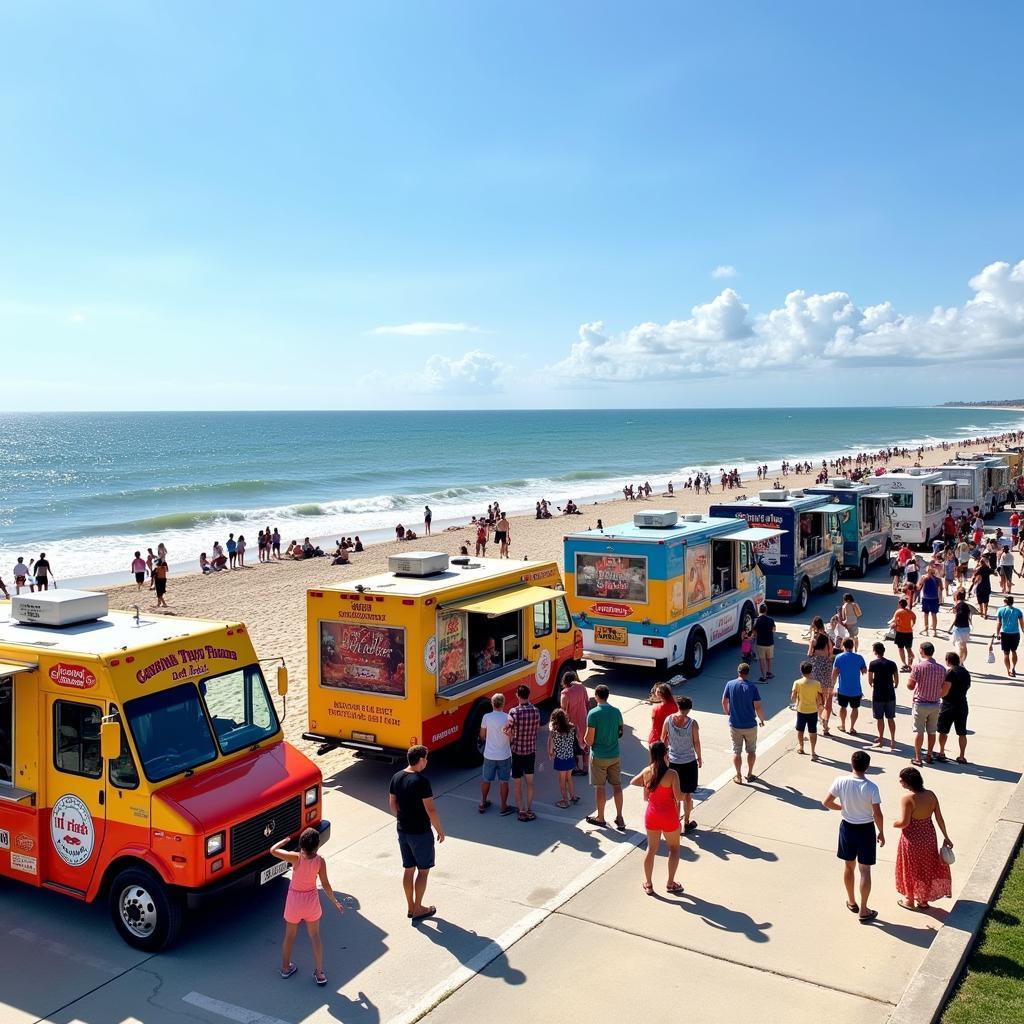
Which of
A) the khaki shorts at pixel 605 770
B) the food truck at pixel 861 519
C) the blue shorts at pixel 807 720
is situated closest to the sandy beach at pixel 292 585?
the khaki shorts at pixel 605 770

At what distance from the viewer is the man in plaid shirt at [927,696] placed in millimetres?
10398

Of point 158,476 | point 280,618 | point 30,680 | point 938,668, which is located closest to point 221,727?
point 30,680

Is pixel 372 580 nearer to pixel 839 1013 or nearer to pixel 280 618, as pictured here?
pixel 839 1013

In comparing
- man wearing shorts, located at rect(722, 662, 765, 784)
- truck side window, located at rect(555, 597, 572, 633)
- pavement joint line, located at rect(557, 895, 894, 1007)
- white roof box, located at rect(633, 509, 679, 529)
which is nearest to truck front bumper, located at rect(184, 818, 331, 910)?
pavement joint line, located at rect(557, 895, 894, 1007)

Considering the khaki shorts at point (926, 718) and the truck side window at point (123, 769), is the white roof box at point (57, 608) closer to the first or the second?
the truck side window at point (123, 769)

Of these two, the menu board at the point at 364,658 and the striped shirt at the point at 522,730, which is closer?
the striped shirt at the point at 522,730

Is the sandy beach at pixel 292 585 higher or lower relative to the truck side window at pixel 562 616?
lower

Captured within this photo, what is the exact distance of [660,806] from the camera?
762 centimetres

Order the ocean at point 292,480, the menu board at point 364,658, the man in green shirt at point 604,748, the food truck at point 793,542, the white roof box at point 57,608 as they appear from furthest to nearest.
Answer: the ocean at point 292,480
the food truck at point 793,542
the menu board at point 364,658
the man in green shirt at point 604,748
the white roof box at point 57,608

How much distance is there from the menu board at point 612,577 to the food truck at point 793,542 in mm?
5112

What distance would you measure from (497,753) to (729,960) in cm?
336

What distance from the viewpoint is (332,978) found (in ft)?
21.7

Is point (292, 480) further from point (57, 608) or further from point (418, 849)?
point (418, 849)

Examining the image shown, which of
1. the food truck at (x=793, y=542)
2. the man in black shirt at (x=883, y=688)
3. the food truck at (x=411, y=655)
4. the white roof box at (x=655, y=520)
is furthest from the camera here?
the food truck at (x=793, y=542)
